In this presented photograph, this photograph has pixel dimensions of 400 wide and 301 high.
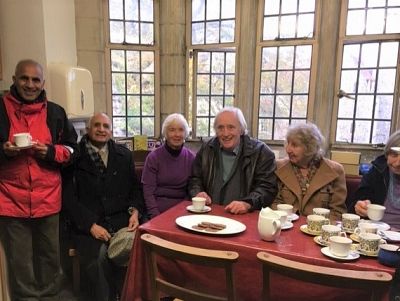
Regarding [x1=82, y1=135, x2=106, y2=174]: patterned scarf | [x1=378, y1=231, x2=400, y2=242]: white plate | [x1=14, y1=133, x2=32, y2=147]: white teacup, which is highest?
[x1=14, y1=133, x2=32, y2=147]: white teacup

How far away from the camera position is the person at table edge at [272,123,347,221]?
1.86m

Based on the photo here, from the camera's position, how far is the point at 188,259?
1.09 meters

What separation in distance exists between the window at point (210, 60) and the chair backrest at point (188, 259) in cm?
245

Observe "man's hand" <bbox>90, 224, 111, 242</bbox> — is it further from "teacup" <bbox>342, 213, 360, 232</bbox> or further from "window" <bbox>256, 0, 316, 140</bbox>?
"window" <bbox>256, 0, 316, 140</bbox>

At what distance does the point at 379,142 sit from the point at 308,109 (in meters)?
0.70

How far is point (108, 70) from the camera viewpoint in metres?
3.43

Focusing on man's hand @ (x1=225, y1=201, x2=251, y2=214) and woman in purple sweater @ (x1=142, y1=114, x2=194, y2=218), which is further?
woman in purple sweater @ (x1=142, y1=114, x2=194, y2=218)

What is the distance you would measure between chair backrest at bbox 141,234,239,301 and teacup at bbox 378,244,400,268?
20.6 inches

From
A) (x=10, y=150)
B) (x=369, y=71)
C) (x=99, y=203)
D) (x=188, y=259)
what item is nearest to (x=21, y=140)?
(x=10, y=150)

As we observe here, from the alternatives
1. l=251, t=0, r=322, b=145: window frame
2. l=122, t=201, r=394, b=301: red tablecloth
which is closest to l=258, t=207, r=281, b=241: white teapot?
l=122, t=201, r=394, b=301: red tablecloth

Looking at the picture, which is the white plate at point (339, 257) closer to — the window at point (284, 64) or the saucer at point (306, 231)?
the saucer at point (306, 231)

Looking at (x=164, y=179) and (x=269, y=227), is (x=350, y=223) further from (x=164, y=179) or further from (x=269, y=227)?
(x=164, y=179)

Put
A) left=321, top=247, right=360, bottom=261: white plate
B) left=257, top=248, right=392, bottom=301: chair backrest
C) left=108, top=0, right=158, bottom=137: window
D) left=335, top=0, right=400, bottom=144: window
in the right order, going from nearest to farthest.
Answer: left=257, top=248, right=392, bottom=301: chair backrest → left=321, top=247, right=360, bottom=261: white plate → left=335, top=0, right=400, bottom=144: window → left=108, top=0, right=158, bottom=137: window

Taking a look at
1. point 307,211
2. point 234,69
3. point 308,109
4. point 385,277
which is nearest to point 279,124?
point 308,109
